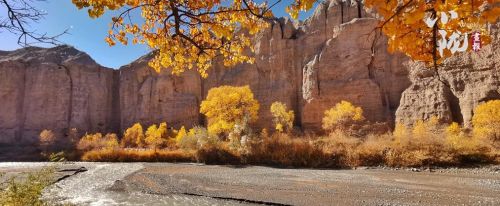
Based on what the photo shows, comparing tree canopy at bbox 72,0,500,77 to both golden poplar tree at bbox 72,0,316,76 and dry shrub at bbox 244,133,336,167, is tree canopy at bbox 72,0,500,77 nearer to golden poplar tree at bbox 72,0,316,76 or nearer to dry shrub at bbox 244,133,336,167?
golden poplar tree at bbox 72,0,316,76

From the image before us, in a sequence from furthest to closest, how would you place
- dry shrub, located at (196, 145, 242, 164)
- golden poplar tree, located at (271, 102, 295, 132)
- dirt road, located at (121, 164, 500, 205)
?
1. golden poplar tree, located at (271, 102, 295, 132)
2. dry shrub, located at (196, 145, 242, 164)
3. dirt road, located at (121, 164, 500, 205)

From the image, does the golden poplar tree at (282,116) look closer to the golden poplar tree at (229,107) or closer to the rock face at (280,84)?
the rock face at (280,84)

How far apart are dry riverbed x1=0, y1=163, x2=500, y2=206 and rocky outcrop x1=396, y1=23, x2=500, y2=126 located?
18.5 m

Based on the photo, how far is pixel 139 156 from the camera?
86.8 feet

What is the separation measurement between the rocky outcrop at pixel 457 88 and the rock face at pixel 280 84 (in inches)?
3.4

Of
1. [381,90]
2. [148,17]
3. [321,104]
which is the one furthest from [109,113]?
[148,17]

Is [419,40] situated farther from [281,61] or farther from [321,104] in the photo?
[281,61]

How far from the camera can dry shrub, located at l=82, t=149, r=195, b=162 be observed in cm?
2546

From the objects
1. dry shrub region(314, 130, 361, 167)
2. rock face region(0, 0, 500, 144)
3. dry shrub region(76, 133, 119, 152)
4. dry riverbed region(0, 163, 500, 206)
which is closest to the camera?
dry riverbed region(0, 163, 500, 206)

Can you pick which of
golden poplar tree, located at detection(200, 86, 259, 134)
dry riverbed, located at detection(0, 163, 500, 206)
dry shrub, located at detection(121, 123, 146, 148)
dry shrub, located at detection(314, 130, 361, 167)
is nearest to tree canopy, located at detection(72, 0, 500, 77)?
dry riverbed, located at detection(0, 163, 500, 206)

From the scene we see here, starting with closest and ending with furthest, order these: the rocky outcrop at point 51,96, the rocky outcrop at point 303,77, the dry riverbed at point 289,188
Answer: the dry riverbed at point 289,188 < the rocky outcrop at point 303,77 < the rocky outcrop at point 51,96

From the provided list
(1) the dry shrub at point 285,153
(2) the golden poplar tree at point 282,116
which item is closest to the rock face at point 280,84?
(2) the golden poplar tree at point 282,116

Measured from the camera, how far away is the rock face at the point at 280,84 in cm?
3553

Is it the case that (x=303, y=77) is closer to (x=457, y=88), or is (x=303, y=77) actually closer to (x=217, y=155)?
(x=457, y=88)
